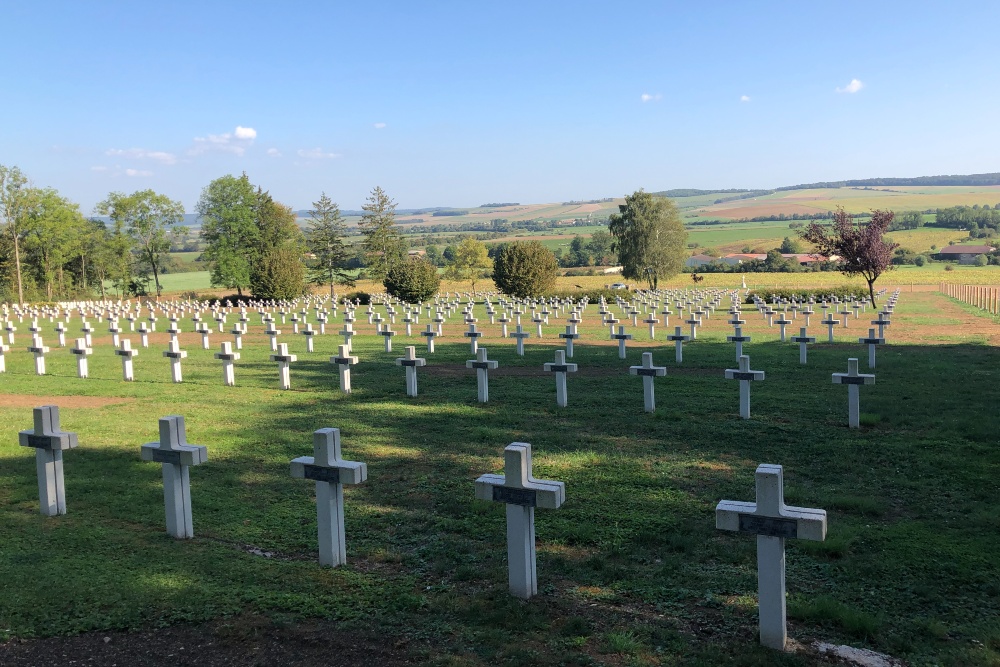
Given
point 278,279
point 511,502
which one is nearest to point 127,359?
point 511,502

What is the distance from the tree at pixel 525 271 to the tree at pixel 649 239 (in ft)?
60.7

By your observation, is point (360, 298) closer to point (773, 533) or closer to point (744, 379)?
point (744, 379)

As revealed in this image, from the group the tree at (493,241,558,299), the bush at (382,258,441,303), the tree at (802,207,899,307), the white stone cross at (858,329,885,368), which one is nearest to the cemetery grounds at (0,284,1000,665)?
the white stone cross at (858,329,885,368)

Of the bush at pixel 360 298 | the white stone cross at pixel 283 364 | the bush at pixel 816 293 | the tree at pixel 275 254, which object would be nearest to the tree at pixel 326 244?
the tree at pixel 275 254

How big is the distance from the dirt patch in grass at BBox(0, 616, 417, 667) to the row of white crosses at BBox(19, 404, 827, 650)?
1.08 meters

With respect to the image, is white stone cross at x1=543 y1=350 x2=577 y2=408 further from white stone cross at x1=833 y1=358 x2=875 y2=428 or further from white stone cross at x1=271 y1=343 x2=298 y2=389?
white stone cross at x1=271 y1=343 x2=298 y2=389

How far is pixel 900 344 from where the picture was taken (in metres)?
22.6

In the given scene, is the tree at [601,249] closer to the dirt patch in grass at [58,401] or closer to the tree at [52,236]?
the tree at [52,236]

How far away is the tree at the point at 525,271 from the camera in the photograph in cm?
5500

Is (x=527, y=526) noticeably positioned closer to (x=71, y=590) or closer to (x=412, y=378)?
(x=71, y=590)

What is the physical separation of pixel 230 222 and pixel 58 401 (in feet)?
202

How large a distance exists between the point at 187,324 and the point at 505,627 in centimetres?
3442

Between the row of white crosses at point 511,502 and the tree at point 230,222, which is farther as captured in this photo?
the tree at point 230,222

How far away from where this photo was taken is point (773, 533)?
14.7ft
